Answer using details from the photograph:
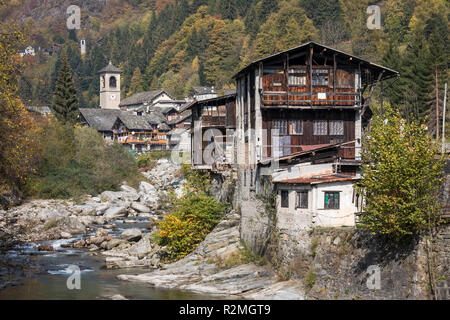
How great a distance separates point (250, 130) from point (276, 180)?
810 centimetres

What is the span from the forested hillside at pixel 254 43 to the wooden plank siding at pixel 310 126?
15785 millimetres

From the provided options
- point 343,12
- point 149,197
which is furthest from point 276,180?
point 343,12

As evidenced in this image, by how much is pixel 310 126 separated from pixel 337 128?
76.4 inches

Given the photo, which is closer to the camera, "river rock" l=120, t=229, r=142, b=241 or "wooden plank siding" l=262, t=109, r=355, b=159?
"wooden plank siding" l=262, t=109, r=355, b=159

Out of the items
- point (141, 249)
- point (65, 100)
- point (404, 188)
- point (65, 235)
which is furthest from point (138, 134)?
point (404, 188)

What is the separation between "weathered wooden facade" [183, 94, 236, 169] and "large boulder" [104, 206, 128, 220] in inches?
504

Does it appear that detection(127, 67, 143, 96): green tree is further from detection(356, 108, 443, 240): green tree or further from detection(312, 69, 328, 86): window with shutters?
detection(356, 108, 443, 240): green tree

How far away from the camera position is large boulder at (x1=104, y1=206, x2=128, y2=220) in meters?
59.8

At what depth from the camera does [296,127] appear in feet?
128

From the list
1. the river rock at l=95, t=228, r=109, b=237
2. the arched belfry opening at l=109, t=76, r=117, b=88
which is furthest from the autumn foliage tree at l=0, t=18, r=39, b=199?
the arched belfry opening at l=109, t=76, r=117, b=88

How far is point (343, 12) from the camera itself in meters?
127

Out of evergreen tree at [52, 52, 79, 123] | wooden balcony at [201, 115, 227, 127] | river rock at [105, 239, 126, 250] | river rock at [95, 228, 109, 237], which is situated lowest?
river rock at [105, 239, 126, 250]

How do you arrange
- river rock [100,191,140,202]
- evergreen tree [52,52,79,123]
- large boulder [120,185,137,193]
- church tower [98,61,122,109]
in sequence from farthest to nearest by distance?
1. church tower [98,61,122,109]
2. evergreen tree [52,52,79,123]
3. large boulder [120,185,137,193]
4. river rock [100,191,140,202]
